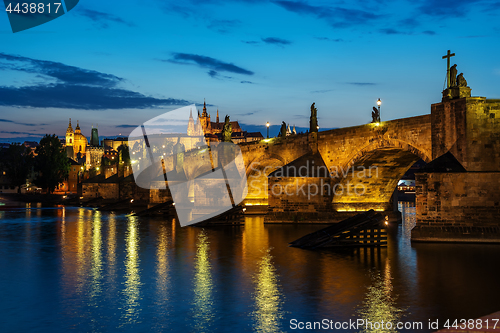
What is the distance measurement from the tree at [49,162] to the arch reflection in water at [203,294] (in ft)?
205

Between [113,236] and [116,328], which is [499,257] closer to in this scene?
[116,328]

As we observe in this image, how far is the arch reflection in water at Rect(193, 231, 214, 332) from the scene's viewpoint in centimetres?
1053

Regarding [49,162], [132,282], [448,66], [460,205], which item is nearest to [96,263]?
[132,282]

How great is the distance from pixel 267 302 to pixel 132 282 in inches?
193

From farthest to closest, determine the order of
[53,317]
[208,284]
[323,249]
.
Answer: [323,249] → [208,284] → [53,317]

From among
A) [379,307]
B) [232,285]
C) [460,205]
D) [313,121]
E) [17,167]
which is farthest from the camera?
[17,167]

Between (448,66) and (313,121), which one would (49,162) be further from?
(448,66)

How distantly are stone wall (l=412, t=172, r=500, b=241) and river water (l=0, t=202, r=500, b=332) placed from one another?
952mm

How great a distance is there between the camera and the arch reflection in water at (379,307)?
10.2 metres

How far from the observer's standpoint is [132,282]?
48.0 ft

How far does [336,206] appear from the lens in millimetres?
31984

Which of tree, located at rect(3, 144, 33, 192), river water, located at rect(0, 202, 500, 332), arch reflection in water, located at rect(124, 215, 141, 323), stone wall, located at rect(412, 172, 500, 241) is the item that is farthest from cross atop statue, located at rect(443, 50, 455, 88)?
tree, located at rect(3, 144, 33, 192)

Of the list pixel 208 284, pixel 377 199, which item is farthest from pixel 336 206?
pixel 208 284

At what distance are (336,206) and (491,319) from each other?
23.5 metres
